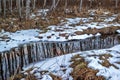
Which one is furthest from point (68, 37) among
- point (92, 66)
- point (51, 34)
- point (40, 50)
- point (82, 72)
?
point (82, 72)

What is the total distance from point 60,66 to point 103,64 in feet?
4.17

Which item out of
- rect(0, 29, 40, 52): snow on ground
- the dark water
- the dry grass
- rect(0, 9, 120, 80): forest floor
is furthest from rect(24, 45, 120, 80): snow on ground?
rect(0, 29, 40, 52): snow on ground

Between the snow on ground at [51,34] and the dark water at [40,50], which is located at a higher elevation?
the snow on ground at [51,34]

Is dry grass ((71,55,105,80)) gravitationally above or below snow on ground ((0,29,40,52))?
below

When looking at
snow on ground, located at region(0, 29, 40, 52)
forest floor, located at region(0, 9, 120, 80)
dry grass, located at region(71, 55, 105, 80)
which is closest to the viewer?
dry grass, located at region(71, 55, 105, 80)

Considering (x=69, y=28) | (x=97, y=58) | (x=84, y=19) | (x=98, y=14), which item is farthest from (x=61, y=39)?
(x=98, y=14)

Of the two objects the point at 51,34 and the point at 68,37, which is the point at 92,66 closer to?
the point at 68,37

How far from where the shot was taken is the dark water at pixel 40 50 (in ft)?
28.4

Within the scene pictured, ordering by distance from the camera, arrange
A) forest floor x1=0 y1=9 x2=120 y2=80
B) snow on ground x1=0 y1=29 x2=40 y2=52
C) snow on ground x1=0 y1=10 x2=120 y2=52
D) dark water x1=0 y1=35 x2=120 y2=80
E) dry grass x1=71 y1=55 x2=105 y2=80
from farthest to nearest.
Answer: snow on ground x1=0 y1=10 x2=120 y2=52, snow on ground x1=0 y1=29 x2=40 y2=52, dark water x1=0 y1=35 x2=120 y2=80, forest floor x1=0 y1=9 x2=120 y2=80, dry grass x1=71 y1=55 x2=105 y2=80

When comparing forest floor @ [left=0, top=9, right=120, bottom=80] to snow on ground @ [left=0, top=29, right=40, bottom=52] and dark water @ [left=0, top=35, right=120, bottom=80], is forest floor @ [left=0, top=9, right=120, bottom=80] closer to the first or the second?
snow on ground @ [left=0, top=29, right=40, bottom=52]

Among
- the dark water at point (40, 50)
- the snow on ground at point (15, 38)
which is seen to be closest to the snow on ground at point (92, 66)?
the dark water at point (40, 50)

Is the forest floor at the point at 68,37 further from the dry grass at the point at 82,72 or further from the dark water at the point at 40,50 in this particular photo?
the dark water at the point at 40,50

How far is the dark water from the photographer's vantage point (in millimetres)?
8662

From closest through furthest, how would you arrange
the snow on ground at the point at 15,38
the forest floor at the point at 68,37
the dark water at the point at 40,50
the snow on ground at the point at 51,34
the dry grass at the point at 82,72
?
the dry grass at the point at 82,72, the forest floor at the point at 68,37, the dark water at the point at 40,50, the snow on ground at the point at 15,38, the snow on ground at the point at 51,34
